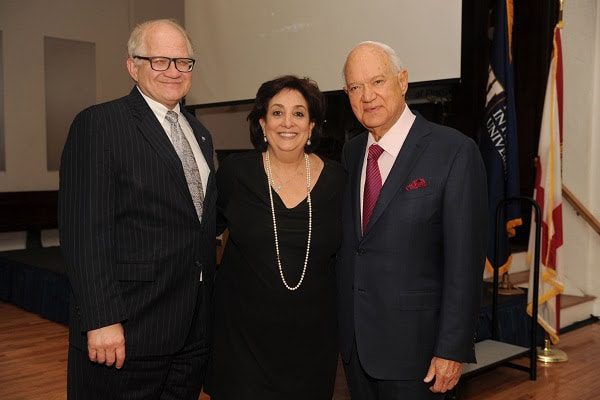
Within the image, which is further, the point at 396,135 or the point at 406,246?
the point at 396,135

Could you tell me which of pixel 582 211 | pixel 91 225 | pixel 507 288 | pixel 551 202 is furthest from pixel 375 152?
pixel 582 211

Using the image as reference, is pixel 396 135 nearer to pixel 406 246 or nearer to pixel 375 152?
pixel 375 152

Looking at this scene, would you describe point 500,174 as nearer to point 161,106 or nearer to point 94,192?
point 161,106

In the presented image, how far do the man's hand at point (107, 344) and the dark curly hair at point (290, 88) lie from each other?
2.66ft

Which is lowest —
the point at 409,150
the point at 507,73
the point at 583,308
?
the point at 583,308

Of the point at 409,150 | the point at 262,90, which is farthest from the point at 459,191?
the point at 262,90

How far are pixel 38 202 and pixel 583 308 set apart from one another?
608 centimetres

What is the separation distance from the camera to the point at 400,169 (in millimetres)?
1797

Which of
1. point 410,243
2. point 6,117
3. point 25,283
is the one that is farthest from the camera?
point 6,117

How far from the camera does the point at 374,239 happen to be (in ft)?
5.94

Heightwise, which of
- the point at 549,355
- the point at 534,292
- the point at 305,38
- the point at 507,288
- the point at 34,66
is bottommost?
the point at 549,355

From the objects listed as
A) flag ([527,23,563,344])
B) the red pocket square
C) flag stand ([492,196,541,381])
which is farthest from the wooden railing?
the red pocket square

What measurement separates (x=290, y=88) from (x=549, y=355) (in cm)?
322

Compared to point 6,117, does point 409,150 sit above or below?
below
